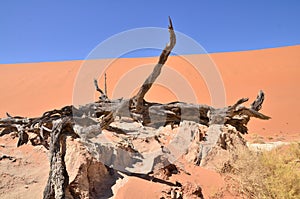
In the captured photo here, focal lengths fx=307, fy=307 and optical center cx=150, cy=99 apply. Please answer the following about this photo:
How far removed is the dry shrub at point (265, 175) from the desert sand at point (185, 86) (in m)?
0.40

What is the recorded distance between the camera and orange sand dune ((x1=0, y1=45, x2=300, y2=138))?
16984mm

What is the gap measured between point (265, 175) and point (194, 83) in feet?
80.0


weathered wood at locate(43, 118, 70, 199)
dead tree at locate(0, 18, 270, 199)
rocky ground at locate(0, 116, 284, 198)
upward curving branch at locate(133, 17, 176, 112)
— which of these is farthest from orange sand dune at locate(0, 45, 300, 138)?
weathered wood at locate(43, 118, 70, 199)

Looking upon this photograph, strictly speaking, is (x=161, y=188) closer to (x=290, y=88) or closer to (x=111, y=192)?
(x=111, y=192)

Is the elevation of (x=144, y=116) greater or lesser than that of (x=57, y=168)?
greater

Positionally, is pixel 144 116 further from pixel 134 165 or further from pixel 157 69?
pixel 134 165

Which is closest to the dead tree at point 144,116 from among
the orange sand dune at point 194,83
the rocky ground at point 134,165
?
the rocky ground at point 134,165

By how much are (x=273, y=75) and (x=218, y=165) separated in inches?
996

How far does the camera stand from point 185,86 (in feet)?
24.6

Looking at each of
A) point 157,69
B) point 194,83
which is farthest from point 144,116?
point 194,83

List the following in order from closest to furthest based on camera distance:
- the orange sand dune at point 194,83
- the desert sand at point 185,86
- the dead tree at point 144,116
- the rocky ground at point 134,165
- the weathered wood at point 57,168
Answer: the dead tree at point 144,116
the weathered wood at point 57,168
the rocky ground at point 134,165
the desert sand at point 185,86
the orange sand dune at point 194,83

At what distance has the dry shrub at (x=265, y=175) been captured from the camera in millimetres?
4461

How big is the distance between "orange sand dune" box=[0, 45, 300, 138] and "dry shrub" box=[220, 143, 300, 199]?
2.56 meters

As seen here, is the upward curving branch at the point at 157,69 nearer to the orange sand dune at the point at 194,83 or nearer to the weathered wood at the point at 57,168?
the weathered wood at the point at 57,168
